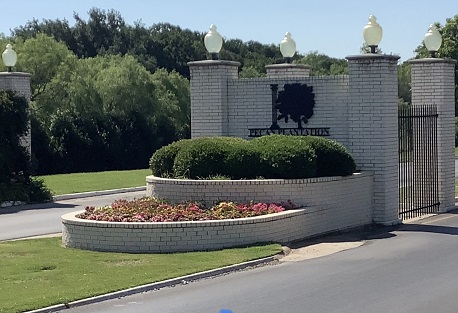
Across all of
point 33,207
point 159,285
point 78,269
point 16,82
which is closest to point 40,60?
point 16,82

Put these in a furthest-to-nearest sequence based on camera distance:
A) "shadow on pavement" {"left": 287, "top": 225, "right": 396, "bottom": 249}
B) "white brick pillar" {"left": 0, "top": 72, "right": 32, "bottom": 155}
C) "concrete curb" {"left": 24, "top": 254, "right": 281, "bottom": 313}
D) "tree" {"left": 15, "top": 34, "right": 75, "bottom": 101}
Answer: "tree" {"left": 15, "top": 34, "right": 75, "bottom": 101}
"white brick pillar" {"left": 0, "top": 72, "right": 32, "bottom": 155}
"shadow on pavement" {"left": 287, "top": 225, "right": 396, "bottom": 249}
"concrete curb" {"left": 24, "top": 254, "right": 281, "bottom": 313}

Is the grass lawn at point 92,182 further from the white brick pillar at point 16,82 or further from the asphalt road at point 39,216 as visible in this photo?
the white brick pillar at point 16,82

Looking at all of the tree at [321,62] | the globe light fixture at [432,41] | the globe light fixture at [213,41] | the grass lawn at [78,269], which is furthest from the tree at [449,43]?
the grass lawn at [78,269]

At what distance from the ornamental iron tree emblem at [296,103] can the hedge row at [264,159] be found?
89.7 inches

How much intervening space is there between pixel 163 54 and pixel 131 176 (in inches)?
1866

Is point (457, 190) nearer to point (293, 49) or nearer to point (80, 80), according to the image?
point (293, 49)

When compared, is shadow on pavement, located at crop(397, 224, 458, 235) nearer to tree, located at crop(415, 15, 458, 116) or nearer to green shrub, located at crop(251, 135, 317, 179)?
green shrub, located at crop(251, 135, 317, 179)

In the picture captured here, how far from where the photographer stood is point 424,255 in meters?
14.5

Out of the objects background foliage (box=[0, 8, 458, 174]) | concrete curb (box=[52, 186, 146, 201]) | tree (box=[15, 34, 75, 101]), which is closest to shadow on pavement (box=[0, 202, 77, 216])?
concrete curb (box=[52, 186, 146, 201])

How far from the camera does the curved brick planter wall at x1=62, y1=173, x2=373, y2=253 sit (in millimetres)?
14875

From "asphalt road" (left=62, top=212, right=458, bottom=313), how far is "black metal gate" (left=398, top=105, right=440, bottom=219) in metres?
5.79

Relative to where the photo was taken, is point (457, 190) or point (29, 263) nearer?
point (29, 263)

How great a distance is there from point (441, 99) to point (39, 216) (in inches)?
419

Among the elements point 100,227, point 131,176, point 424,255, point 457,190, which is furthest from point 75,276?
point 131,176
